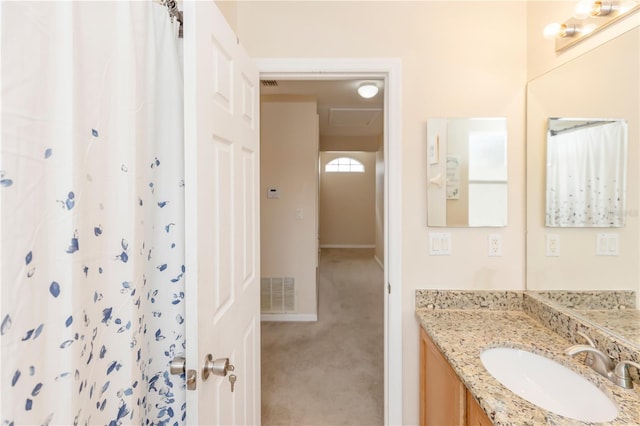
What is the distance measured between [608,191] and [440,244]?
693mm

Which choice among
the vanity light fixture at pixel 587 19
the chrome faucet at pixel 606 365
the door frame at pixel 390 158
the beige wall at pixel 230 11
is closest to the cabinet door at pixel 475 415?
the chrome faucet at pixel 606 365

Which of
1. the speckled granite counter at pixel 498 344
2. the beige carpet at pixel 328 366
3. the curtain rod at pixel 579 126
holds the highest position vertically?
the curtain rod at pixel 579 126

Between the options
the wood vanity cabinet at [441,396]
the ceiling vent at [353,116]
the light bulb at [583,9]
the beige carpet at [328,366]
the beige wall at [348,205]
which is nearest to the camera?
the wood vanity cabinet at [441,396]

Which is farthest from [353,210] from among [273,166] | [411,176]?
[411,176]

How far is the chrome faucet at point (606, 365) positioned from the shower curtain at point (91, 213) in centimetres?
135

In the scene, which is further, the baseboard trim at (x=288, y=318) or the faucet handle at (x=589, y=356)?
the baseboard trim at (x=288, y=318)

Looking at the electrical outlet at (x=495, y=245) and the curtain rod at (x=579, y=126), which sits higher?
the curtain rod at (x=579, y=126)

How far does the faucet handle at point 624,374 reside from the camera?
938mm

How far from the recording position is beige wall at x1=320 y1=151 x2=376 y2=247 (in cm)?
837

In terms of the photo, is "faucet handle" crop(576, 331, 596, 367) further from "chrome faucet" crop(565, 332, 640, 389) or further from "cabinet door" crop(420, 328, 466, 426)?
"cabinet door" crop(420, 328, 466, 426)

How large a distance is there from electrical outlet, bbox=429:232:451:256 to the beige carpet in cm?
117

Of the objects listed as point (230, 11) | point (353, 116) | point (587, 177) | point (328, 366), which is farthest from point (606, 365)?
point (353, 116)

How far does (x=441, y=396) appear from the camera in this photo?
51.1 inches

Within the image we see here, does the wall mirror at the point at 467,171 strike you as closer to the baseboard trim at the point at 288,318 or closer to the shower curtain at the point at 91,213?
the shower curtain at the point at 91,213
